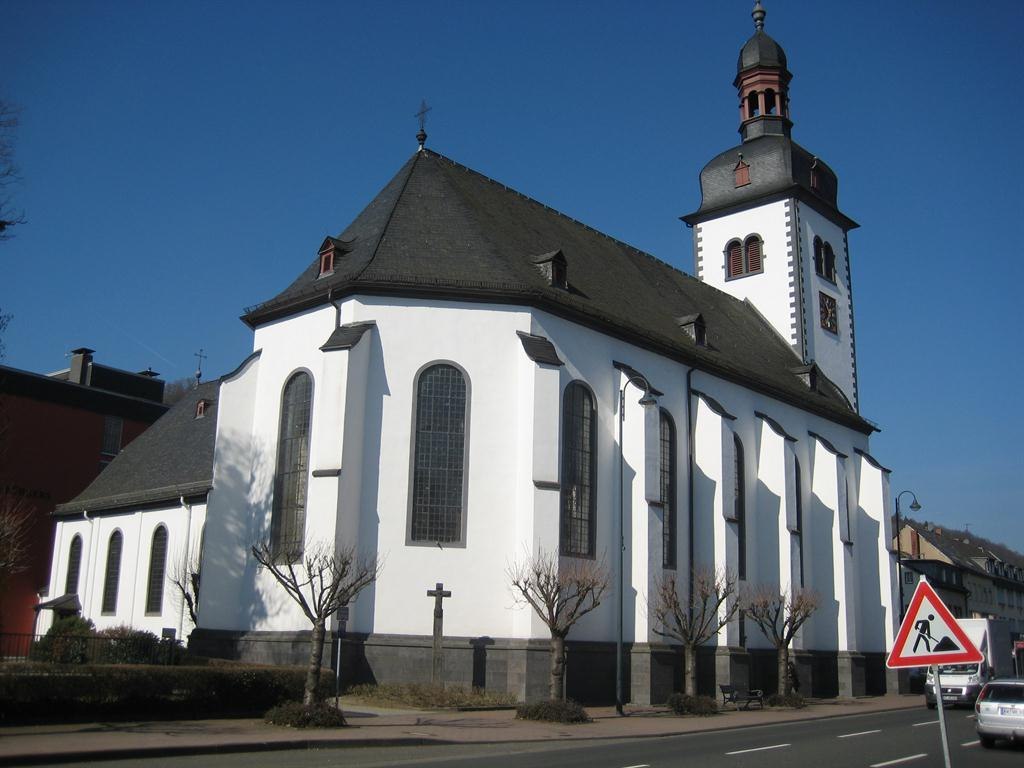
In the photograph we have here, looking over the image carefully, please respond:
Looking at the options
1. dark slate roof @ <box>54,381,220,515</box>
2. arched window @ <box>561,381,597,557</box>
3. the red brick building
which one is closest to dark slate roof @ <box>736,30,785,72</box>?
arched window @ <box>561,381,597,557</box>

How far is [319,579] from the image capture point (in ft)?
75.6

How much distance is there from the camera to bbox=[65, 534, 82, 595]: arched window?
38.5m

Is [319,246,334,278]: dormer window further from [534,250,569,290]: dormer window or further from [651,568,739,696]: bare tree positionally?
[651,568,739,696]: bare tree

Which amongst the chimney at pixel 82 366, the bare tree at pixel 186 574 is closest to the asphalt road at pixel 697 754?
the bare tree at pixel 186 574

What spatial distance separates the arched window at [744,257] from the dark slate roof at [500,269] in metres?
7.12

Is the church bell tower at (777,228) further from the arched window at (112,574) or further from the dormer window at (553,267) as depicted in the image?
the arched window at (112,574)

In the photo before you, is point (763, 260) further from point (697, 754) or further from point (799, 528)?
point (697, 754)

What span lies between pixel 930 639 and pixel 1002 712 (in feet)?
31.5

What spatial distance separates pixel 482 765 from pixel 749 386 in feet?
78.4

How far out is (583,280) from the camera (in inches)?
1216

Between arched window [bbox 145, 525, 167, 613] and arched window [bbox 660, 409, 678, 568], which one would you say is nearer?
arched window [bbox 660, 409, 678, 568]

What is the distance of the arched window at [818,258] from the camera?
4432 cm

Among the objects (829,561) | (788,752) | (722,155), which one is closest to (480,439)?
(788,752)

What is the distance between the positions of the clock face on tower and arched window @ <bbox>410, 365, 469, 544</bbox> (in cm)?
2410
